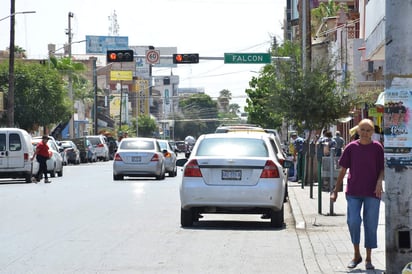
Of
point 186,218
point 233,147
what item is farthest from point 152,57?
point 186,218

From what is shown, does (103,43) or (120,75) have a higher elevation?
(103,43)

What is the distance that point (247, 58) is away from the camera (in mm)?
49750

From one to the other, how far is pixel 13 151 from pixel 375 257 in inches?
901

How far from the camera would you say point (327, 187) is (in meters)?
21.0

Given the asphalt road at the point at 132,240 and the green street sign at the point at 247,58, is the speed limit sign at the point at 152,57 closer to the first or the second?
the green street sign at the point at 247,58

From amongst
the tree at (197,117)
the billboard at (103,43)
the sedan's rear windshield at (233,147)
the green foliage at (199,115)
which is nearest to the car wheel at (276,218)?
the sedan's rear windshield at (233,147)

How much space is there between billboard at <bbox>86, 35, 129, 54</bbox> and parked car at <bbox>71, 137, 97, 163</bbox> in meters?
108

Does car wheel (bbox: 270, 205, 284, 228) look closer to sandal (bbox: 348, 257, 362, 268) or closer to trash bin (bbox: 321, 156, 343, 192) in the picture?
trash bin (bbox: 321, 156, 343, 192)

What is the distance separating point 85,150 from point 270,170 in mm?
48930

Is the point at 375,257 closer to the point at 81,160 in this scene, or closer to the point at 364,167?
the point at 364,167

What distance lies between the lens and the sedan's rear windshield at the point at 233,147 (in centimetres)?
1744

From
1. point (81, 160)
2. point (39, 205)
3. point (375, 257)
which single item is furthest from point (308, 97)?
point (81, 160)

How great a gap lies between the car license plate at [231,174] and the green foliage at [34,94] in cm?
5282

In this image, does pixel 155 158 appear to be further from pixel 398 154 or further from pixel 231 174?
pixel 398 154
